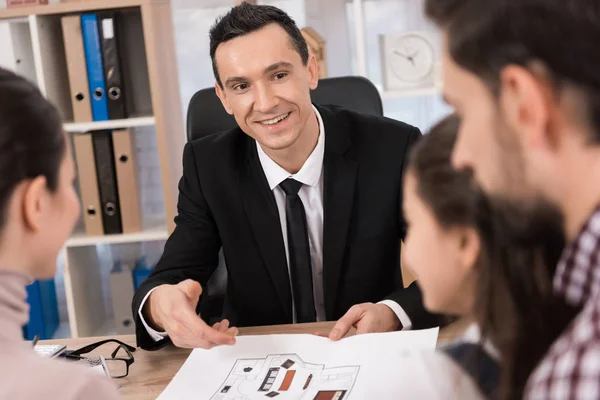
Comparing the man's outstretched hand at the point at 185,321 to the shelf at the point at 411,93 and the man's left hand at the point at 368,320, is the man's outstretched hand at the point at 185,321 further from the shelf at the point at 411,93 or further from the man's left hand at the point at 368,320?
the shelf at the point at 411,93

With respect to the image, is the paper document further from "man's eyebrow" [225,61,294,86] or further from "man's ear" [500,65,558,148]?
"man's eyebrow" [225,61,294,86]

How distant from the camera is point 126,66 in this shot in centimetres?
281

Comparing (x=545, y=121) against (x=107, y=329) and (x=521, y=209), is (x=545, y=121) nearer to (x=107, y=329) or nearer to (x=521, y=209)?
(x=521, y=209)

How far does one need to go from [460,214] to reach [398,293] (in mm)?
742

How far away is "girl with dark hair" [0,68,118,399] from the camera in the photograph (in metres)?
0.73

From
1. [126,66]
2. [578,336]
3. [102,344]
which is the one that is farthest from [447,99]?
[126,66]

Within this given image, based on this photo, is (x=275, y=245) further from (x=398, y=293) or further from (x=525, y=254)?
(x=525, y=254)

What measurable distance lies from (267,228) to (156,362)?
48 centimetres

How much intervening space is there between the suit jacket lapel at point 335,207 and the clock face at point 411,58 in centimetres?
105

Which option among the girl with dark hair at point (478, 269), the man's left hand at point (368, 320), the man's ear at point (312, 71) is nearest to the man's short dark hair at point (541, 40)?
the girl with dark hair at point (478, 269)

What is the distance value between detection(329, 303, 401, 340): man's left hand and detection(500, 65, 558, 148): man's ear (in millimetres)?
731

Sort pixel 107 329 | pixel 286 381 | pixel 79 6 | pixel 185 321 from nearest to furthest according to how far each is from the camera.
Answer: pixel 286 381, pixel 185 321, pixel 79 6, pixel 107 329

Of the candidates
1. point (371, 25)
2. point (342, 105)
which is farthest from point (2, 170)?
point (371, 25)

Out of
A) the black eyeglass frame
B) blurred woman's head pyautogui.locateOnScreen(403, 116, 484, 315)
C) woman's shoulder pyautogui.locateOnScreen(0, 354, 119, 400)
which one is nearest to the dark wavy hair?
woman's shoulder pyautogui.locateOnScreen(0, 354, 119, 400)
